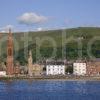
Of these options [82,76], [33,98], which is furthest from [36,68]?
[33,98]

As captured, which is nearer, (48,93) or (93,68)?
(48,93)

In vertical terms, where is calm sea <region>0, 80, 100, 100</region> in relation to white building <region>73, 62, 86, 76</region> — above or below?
below

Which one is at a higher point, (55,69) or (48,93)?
(55,69)

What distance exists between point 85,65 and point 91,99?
114118mm

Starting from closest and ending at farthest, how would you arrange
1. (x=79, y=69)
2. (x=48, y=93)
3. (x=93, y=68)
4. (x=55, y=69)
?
1. (x=48, y=93)
2. (x=79, y=69)
3. (x=55, y=69)
4. (x=93, y=68)

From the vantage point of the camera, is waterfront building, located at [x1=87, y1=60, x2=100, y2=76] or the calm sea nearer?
the calm sea

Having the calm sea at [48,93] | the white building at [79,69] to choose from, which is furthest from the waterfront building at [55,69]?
the calm sea at [48,93]

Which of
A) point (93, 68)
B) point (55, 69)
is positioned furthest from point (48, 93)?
point (93, 68)

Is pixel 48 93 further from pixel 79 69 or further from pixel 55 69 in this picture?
pixel 79 69

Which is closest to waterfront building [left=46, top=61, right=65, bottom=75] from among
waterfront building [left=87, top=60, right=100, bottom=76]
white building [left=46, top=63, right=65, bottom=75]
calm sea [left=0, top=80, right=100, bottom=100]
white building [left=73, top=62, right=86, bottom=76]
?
white building [left=46, top=63, right=65, bottom=75]

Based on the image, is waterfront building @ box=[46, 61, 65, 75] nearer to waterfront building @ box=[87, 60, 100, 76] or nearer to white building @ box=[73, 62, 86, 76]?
white building @ box=[73, 62, 86, 76]

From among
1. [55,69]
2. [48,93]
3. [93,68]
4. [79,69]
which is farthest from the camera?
[93,68]

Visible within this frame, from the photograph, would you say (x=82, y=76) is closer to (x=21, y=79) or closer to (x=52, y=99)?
(x=21, y=79)

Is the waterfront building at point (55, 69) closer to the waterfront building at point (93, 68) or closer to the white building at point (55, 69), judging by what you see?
the white building at point (55, 69)
